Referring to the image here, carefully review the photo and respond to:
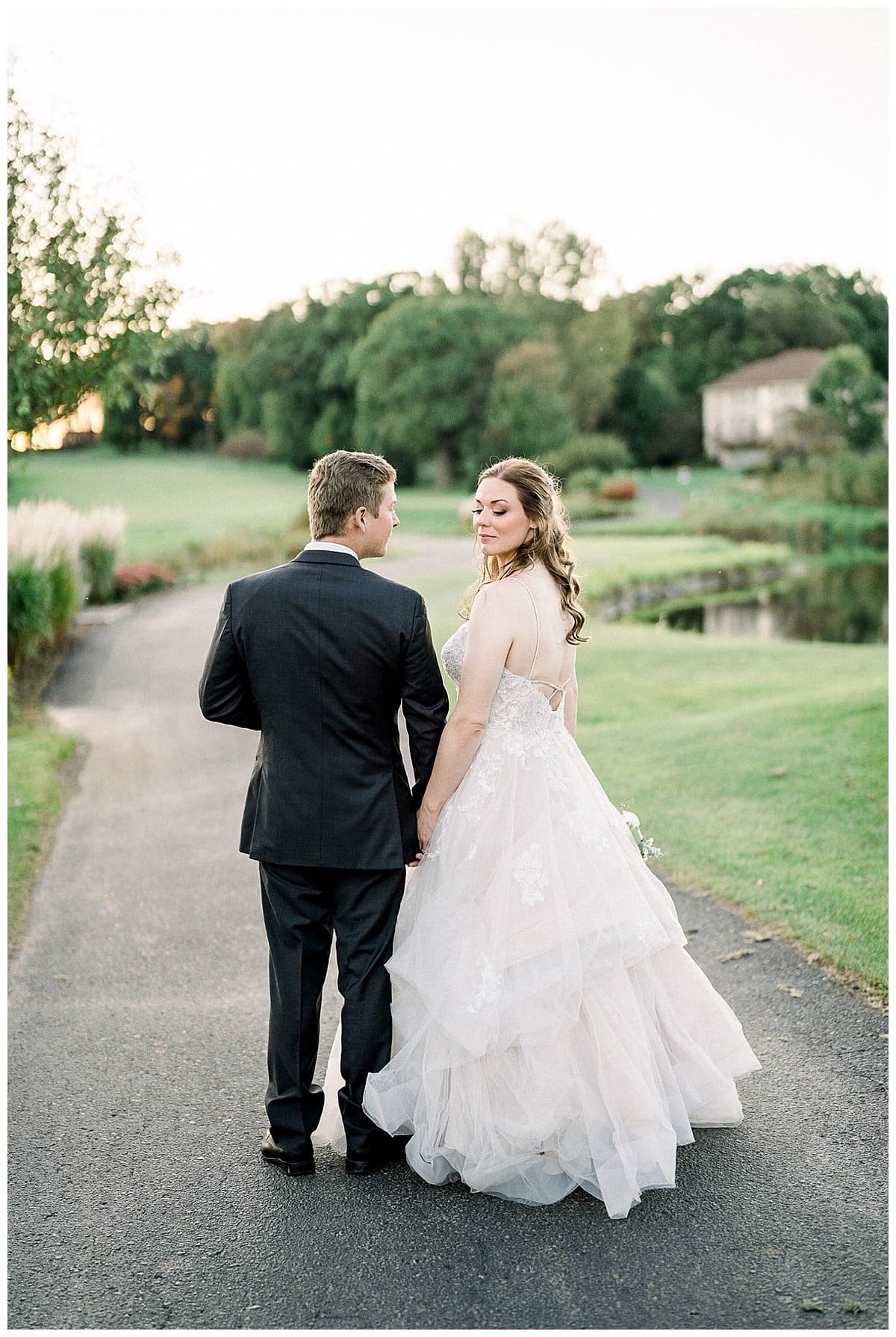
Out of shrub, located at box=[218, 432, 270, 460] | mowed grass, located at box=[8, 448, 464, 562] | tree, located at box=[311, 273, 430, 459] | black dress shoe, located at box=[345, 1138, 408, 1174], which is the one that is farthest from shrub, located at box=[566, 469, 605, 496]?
black dress shoe, located at box=[345, 1138, 408, 1174]

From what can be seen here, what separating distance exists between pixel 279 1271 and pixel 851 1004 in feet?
8.34

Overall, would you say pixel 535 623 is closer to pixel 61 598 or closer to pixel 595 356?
pixel 61 598

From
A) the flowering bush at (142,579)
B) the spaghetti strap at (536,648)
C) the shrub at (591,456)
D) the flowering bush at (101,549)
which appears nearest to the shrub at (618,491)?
the shrub at (591,456)

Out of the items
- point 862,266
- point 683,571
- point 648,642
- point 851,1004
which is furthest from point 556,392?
point 851,1004

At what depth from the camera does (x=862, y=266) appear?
4356 cm

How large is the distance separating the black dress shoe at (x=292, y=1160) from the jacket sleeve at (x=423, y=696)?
3.81 feet

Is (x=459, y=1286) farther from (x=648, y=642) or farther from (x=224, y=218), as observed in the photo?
(x=224, y=218)

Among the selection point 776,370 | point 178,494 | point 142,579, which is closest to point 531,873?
point 142,579

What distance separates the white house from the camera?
3822 cm

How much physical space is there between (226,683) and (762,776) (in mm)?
5554

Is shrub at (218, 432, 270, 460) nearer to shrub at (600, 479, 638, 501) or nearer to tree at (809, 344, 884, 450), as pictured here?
shrub at (600, 479, 638, 501)

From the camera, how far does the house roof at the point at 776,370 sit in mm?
40406

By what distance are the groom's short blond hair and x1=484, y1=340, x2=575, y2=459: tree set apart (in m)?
30.8

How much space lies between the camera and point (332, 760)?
3.11 meters
